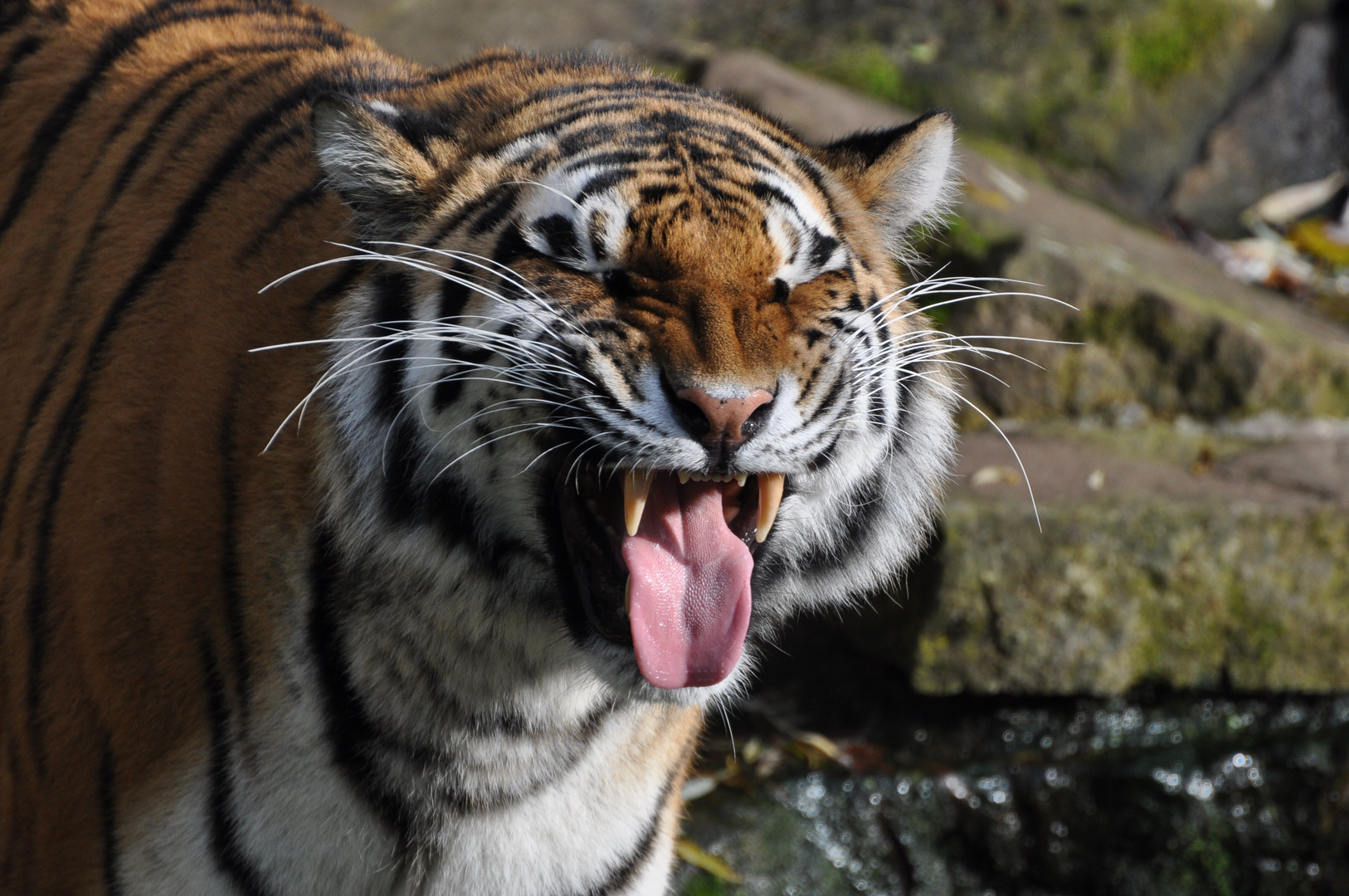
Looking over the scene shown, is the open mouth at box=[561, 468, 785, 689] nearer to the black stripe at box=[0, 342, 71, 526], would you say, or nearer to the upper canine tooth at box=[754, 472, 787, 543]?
the upper canine tooth at box=[754, 472, 787, 543]

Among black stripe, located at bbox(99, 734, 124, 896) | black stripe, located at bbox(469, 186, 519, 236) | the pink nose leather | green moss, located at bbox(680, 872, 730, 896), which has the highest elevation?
black stripe, located at bbox(469, 186, 519, 236)

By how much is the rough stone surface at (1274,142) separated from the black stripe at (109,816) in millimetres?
4528

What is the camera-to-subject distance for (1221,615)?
3090 millimetres

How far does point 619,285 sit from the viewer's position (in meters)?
1.42

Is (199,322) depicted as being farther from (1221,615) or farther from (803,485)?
(1221,615)

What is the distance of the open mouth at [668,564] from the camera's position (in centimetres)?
146

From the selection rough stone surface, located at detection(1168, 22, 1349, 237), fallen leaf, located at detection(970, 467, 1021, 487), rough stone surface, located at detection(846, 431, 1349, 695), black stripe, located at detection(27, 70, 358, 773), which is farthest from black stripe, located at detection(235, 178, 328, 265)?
rough stone surface, located at detection(1168, 22, 1349, 237)

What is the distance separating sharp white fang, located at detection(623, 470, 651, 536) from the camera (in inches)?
56.5

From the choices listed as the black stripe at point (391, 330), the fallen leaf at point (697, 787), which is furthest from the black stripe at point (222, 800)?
the fallen leaf at point (697, 787)

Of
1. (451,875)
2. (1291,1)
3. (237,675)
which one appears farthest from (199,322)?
(1291,1)

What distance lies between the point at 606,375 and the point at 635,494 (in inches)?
5.9

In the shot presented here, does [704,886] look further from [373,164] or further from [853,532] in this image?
[373,164]

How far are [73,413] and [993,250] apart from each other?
2635 millimetres

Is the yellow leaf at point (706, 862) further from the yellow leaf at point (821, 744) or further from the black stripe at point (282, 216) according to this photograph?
the black stripe at point (282, 216)
